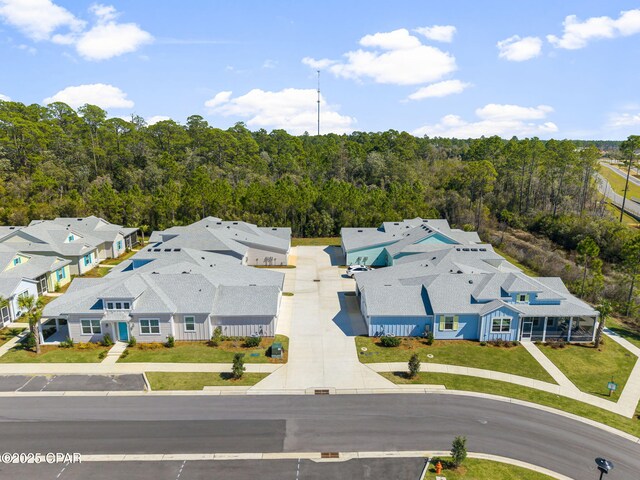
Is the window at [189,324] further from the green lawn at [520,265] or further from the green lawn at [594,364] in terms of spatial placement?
the green lawn at [520,265]

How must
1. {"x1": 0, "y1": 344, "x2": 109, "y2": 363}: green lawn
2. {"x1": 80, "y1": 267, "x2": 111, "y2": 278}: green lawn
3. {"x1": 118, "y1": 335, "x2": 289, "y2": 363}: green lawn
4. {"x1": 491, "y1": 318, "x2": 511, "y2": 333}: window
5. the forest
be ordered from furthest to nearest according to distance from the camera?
the forest → {"x1": 80, "y1": 267, "x2": 111, "y2": 278}: green lawn → {"x1": 491, "y1": 318, "x2": 511, "y2": 333}: window → {"x1": 118, "y1": 335, "x2": 289, "y2": 363}: green lawn → {"x1": 0, "y1": 344, "x2": 109, "y2": 363}: green lawn

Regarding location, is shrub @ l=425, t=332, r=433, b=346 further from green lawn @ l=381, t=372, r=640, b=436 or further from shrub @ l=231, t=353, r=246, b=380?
shrub @ l=231, t=353, r=246, b=380

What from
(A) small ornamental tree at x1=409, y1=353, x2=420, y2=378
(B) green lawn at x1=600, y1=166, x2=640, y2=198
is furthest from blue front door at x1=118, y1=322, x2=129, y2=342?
(B) green lawn at x1=600, y1=166, x2=640, y2=198

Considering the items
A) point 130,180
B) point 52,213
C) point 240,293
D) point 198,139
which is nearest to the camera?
point 240,293

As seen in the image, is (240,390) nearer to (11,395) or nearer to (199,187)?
(11,395)

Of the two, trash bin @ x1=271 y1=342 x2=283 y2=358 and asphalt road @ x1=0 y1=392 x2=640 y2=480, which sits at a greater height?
trash bin @ x1=271 y1=342 x2=283 y2=358

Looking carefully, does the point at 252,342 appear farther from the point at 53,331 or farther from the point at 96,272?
the point at 96,272

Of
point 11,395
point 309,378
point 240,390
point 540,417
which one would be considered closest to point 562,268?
point 540,417
